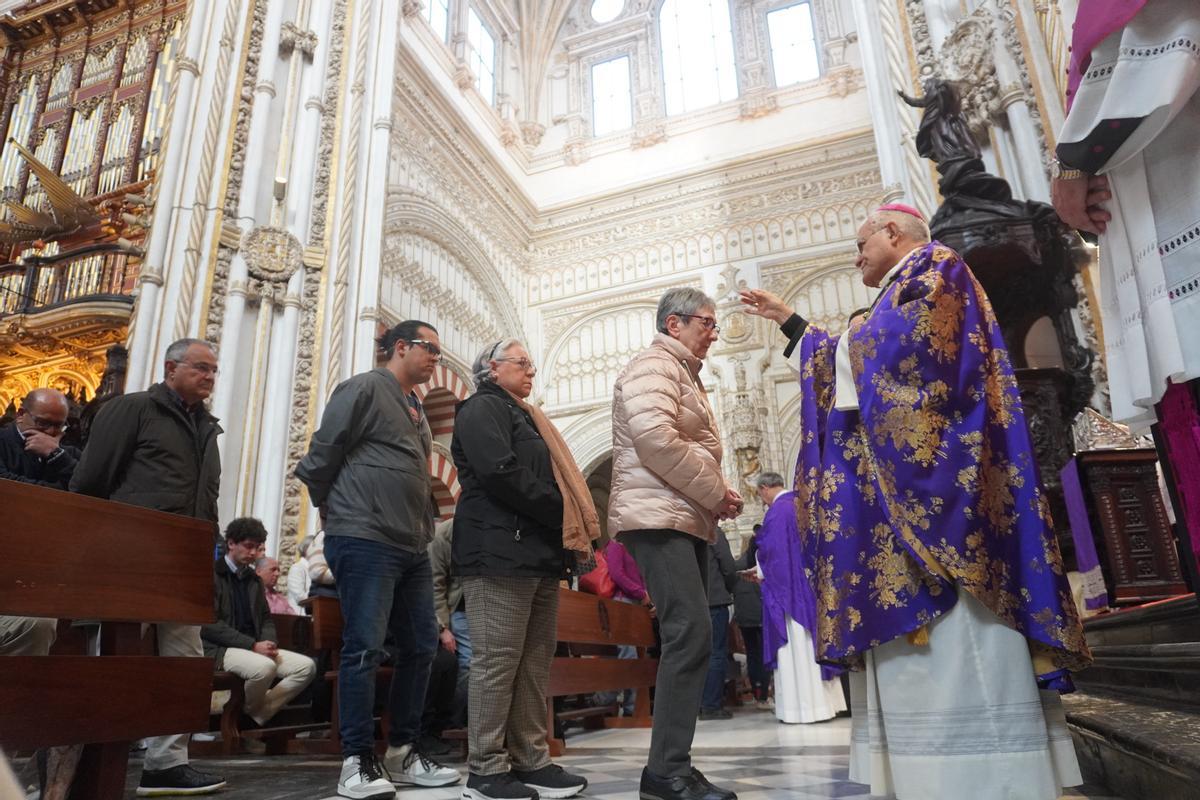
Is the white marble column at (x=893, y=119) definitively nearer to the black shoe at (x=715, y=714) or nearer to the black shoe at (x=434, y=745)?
the black shoe at (x=715, y=714)

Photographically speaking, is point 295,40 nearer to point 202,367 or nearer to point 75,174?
point 75,174

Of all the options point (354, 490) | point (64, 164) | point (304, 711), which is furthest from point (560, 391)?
point (354, 490)

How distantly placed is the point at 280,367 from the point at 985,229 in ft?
18.5

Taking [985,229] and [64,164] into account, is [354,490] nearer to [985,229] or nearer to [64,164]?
[985,229]

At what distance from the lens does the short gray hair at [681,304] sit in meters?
2.46

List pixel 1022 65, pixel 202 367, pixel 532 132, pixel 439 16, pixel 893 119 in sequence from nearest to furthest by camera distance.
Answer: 1. pixel 202 367
2. pixel 1022 65
3. pixel 893 119
4. pixel 439 16
5. pixel 532 132

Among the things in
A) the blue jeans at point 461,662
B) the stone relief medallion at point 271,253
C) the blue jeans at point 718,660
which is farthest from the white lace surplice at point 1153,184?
the stone relief medallion at point 271,253

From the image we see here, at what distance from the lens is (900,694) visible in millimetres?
1515

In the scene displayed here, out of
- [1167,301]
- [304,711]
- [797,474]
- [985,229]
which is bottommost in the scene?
[304,711]

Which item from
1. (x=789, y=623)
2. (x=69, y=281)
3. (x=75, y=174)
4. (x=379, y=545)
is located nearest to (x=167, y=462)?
(x=379, y=545)

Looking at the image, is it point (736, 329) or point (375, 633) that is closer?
point (375, 633)

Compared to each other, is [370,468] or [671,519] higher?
[370,468]

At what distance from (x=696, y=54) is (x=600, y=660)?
12.7 meters

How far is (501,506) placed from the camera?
238cm
